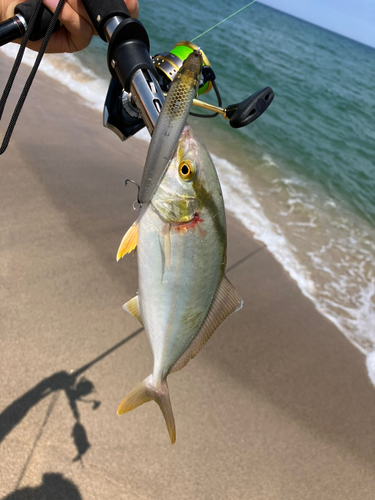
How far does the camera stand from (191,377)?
4008 millimetres

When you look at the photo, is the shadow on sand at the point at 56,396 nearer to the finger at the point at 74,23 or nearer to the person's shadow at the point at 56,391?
the person's shadow at the point at 56,391

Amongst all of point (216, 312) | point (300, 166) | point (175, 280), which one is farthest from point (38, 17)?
point (300, 166)

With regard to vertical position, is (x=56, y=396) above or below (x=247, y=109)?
below

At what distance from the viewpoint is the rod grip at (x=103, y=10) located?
1.54 metres

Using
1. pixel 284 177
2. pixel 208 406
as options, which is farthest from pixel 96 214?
pixel 284 177

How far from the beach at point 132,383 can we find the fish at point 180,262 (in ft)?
5.83

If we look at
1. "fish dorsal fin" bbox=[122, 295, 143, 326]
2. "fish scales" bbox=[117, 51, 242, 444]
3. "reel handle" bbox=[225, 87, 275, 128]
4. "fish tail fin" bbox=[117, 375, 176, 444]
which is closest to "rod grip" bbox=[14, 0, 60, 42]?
"fish scales" bbox=[117, 51, 242, 444]

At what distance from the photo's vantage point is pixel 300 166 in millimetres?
10516

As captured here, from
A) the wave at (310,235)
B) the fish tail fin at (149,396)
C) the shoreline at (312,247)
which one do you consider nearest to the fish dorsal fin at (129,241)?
the fish tail fin at (149,396)

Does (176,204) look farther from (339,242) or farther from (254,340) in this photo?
(339,242)

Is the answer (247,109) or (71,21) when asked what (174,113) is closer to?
(71,21)

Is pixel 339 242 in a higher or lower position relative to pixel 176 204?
lower

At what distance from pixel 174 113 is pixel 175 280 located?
73cm

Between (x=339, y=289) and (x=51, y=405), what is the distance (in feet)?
A: 15.3
